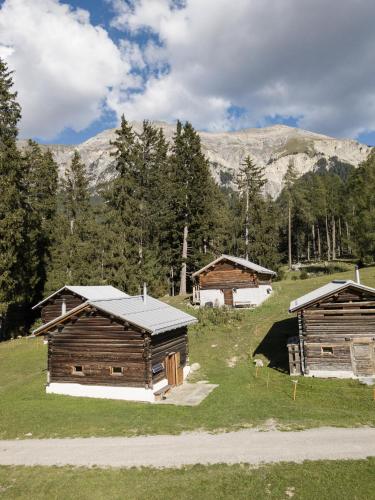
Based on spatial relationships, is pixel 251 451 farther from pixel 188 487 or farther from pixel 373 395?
pixel 373 395

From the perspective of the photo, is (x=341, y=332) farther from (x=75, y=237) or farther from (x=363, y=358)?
(x=75, y=237)

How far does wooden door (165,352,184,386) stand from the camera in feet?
81.4

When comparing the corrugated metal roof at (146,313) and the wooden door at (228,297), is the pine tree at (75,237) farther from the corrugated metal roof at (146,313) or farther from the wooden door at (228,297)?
the corrugated metal roof at (146,313)

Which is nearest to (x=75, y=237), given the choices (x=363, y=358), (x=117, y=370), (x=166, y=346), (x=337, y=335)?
(x=166, y=346)

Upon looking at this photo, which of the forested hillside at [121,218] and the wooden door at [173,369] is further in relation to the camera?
the forested hillside at [121,218]

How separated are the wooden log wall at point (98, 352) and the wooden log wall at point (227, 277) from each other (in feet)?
72.4

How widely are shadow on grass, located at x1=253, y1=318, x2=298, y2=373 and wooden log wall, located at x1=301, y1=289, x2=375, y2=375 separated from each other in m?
2.49

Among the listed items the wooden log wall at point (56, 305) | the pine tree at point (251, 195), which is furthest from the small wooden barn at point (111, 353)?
the pine tree at point (251, 195)

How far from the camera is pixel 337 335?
82.2 feet

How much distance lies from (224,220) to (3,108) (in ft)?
137

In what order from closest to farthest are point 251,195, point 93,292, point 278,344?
point 278,344, point 93,292, point 251,195

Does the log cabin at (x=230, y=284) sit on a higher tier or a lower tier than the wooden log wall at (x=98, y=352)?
higher

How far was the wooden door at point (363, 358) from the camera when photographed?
78.9ft

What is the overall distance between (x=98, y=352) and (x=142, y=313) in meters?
3.34
